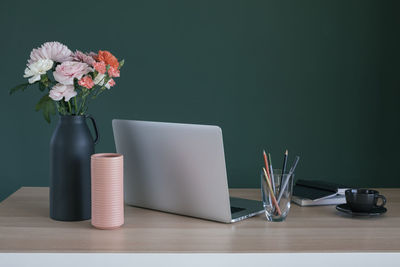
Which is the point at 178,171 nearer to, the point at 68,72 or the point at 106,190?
the point at 106,190

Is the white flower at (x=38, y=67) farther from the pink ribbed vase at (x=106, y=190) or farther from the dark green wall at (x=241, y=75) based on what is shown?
the dark green wall at (x=241, y=75)

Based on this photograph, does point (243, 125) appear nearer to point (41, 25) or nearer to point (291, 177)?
point (41, 25)

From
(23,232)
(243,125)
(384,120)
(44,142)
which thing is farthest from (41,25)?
(384,120)

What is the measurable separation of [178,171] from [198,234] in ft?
0.75

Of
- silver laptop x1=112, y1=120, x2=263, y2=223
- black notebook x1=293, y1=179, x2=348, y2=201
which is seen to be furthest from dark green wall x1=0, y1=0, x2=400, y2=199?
silver laptop x1=112, y1=120, x2=263, y2=223

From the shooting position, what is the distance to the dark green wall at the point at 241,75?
9.54 feet

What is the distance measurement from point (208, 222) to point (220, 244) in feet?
0.67

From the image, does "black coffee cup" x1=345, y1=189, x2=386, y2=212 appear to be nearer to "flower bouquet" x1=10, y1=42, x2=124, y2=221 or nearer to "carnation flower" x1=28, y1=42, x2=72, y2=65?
"flower bouquet" x1=10, y1=42, x2=124, y2=221

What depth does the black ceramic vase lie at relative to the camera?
4.33ft

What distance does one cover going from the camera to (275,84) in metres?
2.97

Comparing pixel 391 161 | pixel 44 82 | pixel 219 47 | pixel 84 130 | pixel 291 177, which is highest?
pixel 219 47

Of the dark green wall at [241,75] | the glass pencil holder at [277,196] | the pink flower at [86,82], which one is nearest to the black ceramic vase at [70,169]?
the pink flower at [86,82]

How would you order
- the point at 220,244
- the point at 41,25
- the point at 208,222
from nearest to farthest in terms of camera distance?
the point at 220,244
the point at 208,222
the point at 41,25

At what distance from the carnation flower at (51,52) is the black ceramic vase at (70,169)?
6.8 inches
